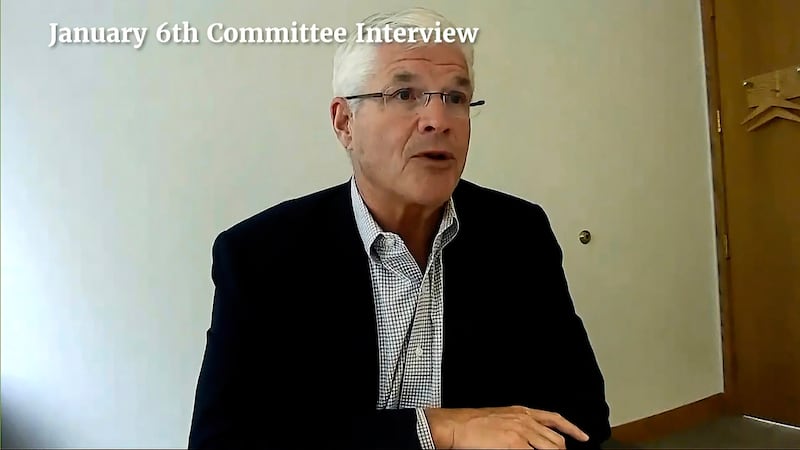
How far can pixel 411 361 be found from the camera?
3.22 ft

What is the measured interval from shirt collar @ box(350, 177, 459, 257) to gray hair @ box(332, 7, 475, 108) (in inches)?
6.1

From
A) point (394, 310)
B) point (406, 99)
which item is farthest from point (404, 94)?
point (394, 310)

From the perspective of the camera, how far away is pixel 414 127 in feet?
3.13

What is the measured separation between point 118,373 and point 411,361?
1.67 ft

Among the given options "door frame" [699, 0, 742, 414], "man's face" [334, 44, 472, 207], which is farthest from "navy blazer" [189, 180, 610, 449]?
"door frame" [699, 0, 742, 414]

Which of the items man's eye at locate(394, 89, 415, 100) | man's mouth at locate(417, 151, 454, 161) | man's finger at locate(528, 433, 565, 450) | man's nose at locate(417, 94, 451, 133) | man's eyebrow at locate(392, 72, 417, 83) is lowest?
man's finger at locate(528, 433, 565, 450)

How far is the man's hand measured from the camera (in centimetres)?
87

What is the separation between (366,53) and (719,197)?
0.96 metres

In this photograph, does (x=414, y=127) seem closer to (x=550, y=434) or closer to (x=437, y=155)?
(x=437, y=155)

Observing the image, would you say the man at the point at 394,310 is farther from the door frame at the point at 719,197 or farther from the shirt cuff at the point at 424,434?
the door frame at the point at 719,197

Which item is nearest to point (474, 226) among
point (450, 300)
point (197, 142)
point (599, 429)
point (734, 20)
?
point (450, 300)

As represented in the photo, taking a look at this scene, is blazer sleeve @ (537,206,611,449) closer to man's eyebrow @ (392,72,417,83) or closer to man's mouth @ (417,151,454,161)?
man's mouth @ (417,151,454,161)

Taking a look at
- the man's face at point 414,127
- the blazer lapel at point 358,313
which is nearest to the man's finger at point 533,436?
the blazer lapel at point 358,313

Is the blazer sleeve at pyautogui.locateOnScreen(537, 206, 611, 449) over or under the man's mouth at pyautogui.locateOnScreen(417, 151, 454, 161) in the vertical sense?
under
